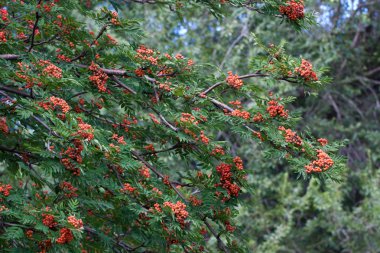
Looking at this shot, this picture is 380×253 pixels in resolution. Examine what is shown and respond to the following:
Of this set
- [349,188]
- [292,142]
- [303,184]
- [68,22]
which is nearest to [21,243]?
[68,22]

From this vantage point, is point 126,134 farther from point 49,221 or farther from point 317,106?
point 317,106

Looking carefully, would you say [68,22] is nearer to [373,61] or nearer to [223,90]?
[223,90]

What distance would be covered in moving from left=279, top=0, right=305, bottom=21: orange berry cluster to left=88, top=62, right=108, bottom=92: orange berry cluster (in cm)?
85

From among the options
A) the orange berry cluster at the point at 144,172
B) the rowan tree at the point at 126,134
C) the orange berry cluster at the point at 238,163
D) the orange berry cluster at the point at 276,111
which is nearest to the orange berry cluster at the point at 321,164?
the rowan tree at the point at 126,134

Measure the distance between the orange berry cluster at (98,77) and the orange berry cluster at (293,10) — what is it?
0.85m

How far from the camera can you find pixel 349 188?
27.2 feet

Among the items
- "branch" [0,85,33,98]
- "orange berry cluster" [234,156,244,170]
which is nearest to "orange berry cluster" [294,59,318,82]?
"orange berry cluster" [234,156,244,170]

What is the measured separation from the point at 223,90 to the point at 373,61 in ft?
22.4

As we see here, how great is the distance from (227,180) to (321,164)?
0.48m

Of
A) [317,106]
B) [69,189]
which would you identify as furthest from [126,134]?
[317,106]

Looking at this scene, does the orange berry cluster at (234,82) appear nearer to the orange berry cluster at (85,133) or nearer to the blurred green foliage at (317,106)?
the orange berry cluster at (85,133)

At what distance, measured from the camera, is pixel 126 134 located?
10.5 feet

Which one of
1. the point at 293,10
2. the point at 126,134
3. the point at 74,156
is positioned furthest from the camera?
the point at 126,134

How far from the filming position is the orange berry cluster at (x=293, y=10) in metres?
2.96
